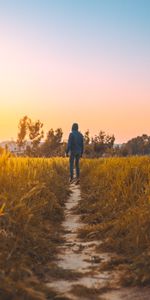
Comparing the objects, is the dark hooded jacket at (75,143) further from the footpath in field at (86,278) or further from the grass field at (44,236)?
the footpath in field at (86,278)

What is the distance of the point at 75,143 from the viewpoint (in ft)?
65.5

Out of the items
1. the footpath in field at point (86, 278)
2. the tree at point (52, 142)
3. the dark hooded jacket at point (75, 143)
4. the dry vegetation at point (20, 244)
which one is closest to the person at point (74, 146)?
the dark hooded jacket at point (75, 143)

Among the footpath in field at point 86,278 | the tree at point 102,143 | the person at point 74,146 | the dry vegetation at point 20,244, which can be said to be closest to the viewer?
the dry vegetation at point 20,244

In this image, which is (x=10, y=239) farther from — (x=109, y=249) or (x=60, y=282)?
(x=109, y=249)

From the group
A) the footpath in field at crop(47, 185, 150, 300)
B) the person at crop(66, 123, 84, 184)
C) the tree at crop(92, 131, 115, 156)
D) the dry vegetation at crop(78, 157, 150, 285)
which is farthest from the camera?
the tree at crop(92, 131, 115, 156)

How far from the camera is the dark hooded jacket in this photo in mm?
19925

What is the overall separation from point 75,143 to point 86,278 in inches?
580

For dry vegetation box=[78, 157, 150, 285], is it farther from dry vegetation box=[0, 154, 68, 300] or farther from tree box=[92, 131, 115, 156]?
tree box=[92, 131, 115, 156]

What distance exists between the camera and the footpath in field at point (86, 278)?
4.74m

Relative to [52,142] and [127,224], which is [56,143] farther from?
[127,224]

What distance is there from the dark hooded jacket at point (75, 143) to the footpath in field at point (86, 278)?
1256 cm

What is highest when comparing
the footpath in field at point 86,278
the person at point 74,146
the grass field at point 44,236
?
the person at point 74,146

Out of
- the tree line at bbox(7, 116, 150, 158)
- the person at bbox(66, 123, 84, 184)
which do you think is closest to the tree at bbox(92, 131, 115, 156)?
the tree line at bbox(7, 116, 150, 158)

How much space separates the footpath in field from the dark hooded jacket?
12556mm
